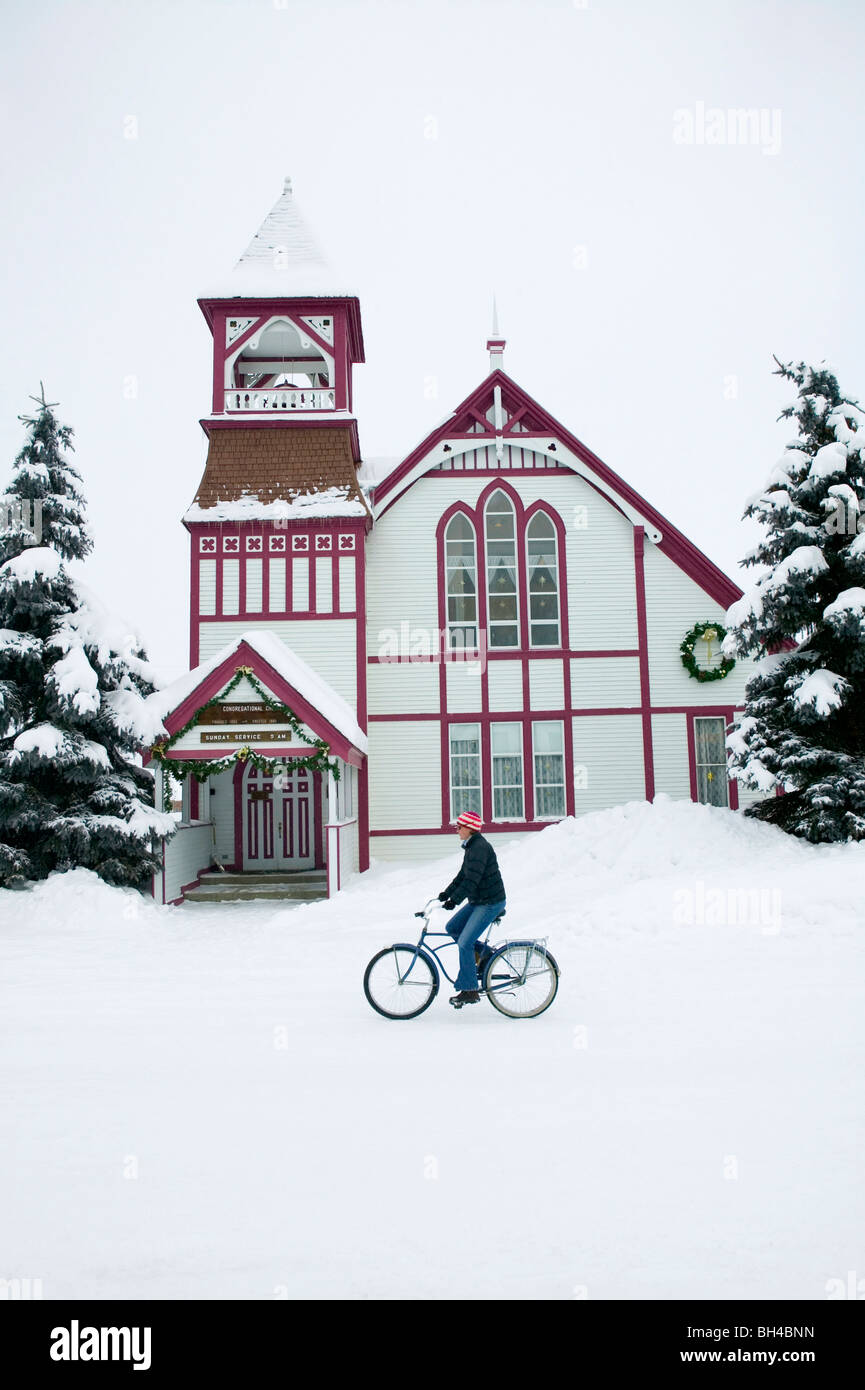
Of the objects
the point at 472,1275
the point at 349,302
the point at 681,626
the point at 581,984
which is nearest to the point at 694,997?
the point at 581,984

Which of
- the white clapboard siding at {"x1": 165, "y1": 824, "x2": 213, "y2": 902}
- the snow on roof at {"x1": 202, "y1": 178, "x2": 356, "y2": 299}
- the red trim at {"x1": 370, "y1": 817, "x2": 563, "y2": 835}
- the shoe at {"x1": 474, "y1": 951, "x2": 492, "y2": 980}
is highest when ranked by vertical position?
the snow on roof at {"x1": 202, "y1": 178, "x2": 356, "y2": 299}

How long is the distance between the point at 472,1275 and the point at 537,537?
1920cm

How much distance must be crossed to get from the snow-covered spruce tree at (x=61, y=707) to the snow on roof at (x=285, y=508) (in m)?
4.42

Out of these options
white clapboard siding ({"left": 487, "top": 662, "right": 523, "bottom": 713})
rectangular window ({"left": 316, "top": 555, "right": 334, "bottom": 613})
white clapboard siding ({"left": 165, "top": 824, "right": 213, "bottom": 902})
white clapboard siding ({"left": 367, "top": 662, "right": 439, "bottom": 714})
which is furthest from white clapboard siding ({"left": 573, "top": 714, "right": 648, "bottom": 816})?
white clapboard siding ({"left": 165, "top": 824, "right": 213, "bottom": 902})

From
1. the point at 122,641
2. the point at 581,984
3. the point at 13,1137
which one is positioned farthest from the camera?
the point at 122,641

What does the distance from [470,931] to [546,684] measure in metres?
13.9

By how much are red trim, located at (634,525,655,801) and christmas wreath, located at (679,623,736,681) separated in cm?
86

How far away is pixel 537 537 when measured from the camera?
21906 mm

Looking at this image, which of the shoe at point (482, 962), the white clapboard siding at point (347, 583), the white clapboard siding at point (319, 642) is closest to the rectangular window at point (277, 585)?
the white clapboard siding at point (319, 642)

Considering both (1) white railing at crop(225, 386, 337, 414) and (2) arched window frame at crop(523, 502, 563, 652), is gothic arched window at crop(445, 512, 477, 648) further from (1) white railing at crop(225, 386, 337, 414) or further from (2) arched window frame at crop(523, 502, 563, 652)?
(1) white railing at crop(225, 386, 337, 414)

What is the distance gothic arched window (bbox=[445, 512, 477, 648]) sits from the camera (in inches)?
853

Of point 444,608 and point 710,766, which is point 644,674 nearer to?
point 710,766

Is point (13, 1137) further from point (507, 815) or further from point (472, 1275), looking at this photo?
point (507, 815)

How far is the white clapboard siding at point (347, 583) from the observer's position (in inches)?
818
